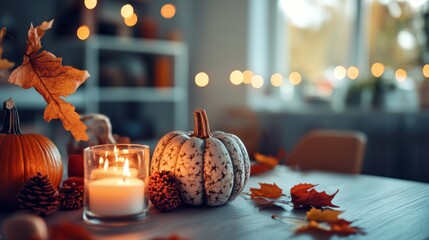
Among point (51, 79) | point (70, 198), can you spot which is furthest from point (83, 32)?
point (70, 198)

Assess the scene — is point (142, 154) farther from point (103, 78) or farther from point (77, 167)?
point (103, 78)

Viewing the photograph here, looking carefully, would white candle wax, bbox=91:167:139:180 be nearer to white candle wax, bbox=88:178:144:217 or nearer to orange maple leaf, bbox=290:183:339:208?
white candle wax, bbox=88:178:144:217

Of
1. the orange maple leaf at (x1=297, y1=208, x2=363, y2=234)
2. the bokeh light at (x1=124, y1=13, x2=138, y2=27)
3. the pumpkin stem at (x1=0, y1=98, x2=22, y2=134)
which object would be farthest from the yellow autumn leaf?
the bokeh light at (x1=124, y1=13, x2=138, y2=27)

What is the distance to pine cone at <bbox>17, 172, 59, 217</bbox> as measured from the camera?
832 millimetres

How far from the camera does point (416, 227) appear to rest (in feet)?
2.74

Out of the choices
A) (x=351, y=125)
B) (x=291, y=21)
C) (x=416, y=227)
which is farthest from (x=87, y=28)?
(x=416, y=227)

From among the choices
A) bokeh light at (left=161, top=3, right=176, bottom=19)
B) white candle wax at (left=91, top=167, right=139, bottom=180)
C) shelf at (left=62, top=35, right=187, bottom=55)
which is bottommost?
white candle wax at (left=91, top=167, right=139, bottom=180)

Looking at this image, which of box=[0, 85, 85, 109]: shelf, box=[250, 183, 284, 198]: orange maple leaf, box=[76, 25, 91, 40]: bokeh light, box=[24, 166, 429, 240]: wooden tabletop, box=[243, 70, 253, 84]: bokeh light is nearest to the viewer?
box=[24, 166, 429, 240]: wooden tabletop

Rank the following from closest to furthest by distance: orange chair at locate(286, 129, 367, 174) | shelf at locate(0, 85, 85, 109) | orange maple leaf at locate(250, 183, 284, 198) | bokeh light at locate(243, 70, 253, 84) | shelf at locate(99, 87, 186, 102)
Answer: orange maple leaf at locate(250, 183, 284, 198) → orange chair at locate(286, 129, 367, 174) → shelf at locate(0, 85, 85, 109) → shelf at locate(99, 87, 186, 102) → bokeh light at locate(243, 70, 253, 84)

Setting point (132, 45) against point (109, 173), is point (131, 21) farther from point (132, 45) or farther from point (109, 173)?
point (109, 173)

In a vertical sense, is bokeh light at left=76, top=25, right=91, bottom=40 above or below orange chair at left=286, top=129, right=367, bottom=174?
above

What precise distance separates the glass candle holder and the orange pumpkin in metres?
0.12

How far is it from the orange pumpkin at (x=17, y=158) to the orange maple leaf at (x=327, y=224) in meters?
0.48

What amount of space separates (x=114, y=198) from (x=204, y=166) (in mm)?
191
